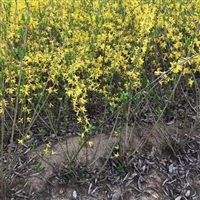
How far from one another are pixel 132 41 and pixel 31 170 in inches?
72.9

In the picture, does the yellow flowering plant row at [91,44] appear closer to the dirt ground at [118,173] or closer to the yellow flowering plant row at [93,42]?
the yellow flowering plant row at [93,42]

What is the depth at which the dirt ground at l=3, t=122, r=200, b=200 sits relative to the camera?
9.77ft

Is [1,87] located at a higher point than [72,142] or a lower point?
higher

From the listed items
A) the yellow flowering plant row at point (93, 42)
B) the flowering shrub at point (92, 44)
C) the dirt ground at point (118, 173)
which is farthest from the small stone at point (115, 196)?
the yellow flowering plant row at point (93, 42)

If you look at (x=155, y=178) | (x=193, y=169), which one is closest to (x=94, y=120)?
(x=155, y=178)

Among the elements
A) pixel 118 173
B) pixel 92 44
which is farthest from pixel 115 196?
pixel 92 44

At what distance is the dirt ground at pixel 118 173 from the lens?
2977mm

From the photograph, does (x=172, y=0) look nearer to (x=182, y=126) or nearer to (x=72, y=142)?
(x=182, y=126)

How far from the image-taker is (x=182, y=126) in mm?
3625

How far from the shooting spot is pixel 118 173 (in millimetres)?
3148

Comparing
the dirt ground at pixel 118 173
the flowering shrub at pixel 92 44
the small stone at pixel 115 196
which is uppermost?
the flowering shrub at pixel 92 44

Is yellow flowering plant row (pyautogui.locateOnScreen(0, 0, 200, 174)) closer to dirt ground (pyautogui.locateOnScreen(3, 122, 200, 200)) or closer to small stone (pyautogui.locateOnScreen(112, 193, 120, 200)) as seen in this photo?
dirt ground (pyautogui.locateOnScreen(3, 122, 200, 200))

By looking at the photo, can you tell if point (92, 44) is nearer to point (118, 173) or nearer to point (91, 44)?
point (91, 44)

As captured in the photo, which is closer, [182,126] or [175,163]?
[175,163]
